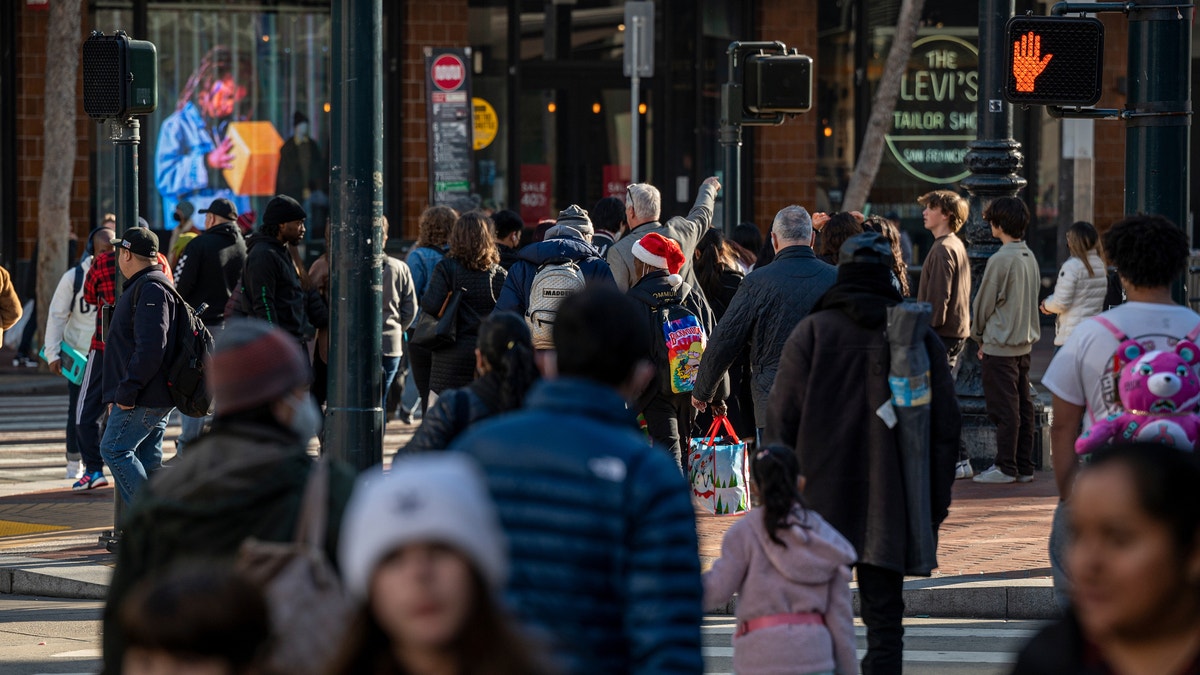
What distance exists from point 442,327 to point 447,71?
10540mm

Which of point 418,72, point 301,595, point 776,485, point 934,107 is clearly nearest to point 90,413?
point 776,485

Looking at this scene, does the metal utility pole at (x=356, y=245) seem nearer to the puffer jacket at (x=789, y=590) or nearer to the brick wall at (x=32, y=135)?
the puffer jacket at (x=789, y=590)

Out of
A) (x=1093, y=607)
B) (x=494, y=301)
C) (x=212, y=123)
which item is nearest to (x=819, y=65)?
(x=212, y=123)

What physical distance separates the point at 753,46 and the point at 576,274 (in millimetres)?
4844

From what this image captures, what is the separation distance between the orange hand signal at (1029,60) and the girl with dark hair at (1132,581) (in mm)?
6693

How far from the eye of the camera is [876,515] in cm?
642

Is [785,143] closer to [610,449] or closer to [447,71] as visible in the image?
[447,71]

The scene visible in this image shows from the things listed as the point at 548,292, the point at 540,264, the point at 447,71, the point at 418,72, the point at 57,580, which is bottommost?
the point at 57,580

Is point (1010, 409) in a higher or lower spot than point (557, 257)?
lower

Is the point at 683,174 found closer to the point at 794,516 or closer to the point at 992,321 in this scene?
the point at 992,321

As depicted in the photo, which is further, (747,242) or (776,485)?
(747,242)

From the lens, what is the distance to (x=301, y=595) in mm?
3379

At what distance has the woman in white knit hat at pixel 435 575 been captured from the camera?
262 cm

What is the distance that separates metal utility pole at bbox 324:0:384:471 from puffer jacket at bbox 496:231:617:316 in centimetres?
147
